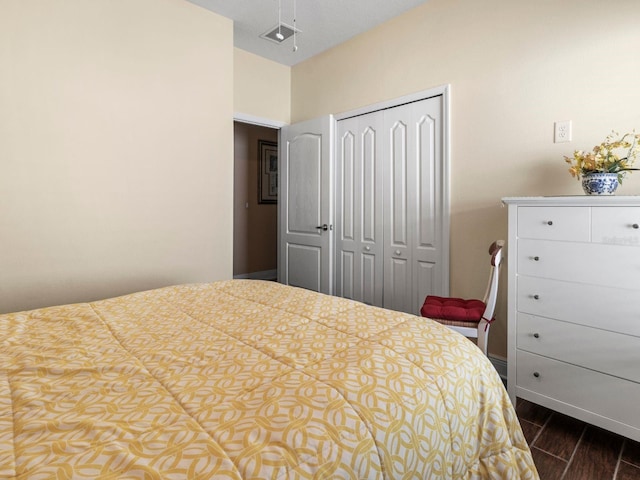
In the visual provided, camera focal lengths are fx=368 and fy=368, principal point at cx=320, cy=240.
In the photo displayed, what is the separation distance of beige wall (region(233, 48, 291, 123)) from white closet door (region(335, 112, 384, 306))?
0.81 m

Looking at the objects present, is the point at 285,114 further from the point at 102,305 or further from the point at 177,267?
the point at 102,305

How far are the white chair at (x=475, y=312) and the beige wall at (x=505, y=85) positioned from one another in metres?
0.38

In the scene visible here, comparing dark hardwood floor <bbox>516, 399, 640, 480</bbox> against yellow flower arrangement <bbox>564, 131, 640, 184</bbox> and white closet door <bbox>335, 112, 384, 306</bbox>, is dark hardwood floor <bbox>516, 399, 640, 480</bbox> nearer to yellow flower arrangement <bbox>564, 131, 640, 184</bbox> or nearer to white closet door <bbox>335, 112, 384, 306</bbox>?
yellow flower arrangement <bbox>564, 131, 640, 184</bbox>

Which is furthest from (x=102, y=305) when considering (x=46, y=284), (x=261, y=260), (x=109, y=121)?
(x=261, y=260)

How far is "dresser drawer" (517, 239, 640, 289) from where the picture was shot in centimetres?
162

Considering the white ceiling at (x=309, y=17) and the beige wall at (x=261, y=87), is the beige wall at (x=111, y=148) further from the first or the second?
the beige wall at (x=261, y=87)

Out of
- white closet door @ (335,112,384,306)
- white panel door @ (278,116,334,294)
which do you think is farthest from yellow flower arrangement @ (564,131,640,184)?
white panel door @ (278,116,334,294)

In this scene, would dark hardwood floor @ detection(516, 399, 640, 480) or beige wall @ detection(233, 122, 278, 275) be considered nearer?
dark hardwood floor @ detection(516, 399, 640, 480)

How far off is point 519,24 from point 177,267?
2.88 m

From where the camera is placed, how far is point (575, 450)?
1.73 m

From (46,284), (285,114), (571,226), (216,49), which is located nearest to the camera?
(571,226)

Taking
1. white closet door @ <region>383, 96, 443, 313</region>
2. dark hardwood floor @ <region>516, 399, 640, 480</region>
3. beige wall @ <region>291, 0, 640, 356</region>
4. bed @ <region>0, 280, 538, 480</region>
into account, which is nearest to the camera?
bed @ <region>0, 280, 538, 480</region>

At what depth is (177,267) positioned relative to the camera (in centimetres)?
282

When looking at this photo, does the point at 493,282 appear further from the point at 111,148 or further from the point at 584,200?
the point at 111,148
